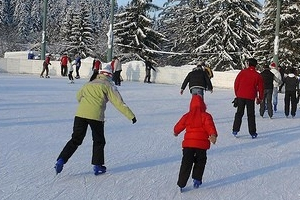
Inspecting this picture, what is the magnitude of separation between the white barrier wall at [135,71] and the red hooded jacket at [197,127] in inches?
877

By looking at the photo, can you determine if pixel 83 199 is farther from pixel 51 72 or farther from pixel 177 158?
pixel 51 72

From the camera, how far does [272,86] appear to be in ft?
42.4

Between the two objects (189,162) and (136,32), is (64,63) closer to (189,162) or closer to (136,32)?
(136,32)

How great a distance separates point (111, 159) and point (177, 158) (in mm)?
1049

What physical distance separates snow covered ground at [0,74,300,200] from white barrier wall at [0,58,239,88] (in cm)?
1570

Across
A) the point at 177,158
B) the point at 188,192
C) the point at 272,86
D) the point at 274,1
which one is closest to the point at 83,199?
the point at 188,192

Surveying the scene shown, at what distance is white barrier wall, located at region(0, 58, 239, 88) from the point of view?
27.7 metres

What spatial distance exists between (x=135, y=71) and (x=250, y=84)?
2012 centimetres

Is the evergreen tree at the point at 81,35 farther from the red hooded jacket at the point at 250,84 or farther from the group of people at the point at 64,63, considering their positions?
the red hooded jacket at the point at 250,84

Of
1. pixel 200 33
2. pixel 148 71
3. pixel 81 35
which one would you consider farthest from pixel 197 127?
pixel 81 35

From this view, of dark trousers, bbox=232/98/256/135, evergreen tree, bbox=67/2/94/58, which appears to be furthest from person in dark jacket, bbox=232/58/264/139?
evergreen tree, bbox=67/2/94/58

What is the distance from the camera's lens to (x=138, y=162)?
22.0 feet

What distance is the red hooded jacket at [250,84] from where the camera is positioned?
9141 millimetres

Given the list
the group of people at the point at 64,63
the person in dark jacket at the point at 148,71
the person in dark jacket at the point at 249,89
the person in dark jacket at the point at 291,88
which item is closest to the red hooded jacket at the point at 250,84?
the person in dark jacket at the point at 249,89
